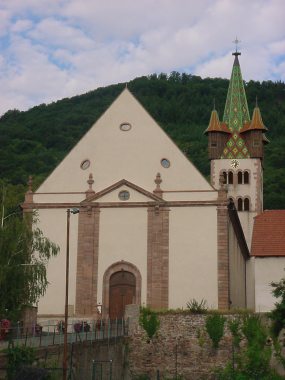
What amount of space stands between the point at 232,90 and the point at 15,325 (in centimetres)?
4371

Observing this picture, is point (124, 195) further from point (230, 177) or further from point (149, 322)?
point (230, 177)

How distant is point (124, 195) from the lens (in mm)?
44281

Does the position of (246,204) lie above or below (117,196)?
above

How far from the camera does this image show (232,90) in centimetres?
7075

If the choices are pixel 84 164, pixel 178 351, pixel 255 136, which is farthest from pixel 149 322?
pixel 255 136

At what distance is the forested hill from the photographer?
3713 inches

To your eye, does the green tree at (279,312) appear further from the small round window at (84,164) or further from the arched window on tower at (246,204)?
the arched window on tower at (246,204)

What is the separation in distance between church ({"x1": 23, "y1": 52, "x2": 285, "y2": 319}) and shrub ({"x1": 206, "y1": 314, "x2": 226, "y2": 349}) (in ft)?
19.9

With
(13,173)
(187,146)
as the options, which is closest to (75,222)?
(13,173)

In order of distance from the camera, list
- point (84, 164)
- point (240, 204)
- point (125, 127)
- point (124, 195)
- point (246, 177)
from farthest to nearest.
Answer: point (246, 177), point (240, 204), point (125, 127), point (84, 164), point (124, 195)

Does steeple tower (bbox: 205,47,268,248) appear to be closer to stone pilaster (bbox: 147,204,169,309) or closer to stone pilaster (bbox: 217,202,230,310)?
stone pilaster (bbox: 217,202,230,310)

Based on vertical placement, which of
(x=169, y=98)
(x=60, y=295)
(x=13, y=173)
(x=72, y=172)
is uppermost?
(x=169, y=98)

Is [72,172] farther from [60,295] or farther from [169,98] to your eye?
[169,98]

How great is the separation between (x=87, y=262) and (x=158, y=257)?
4.25 metres
